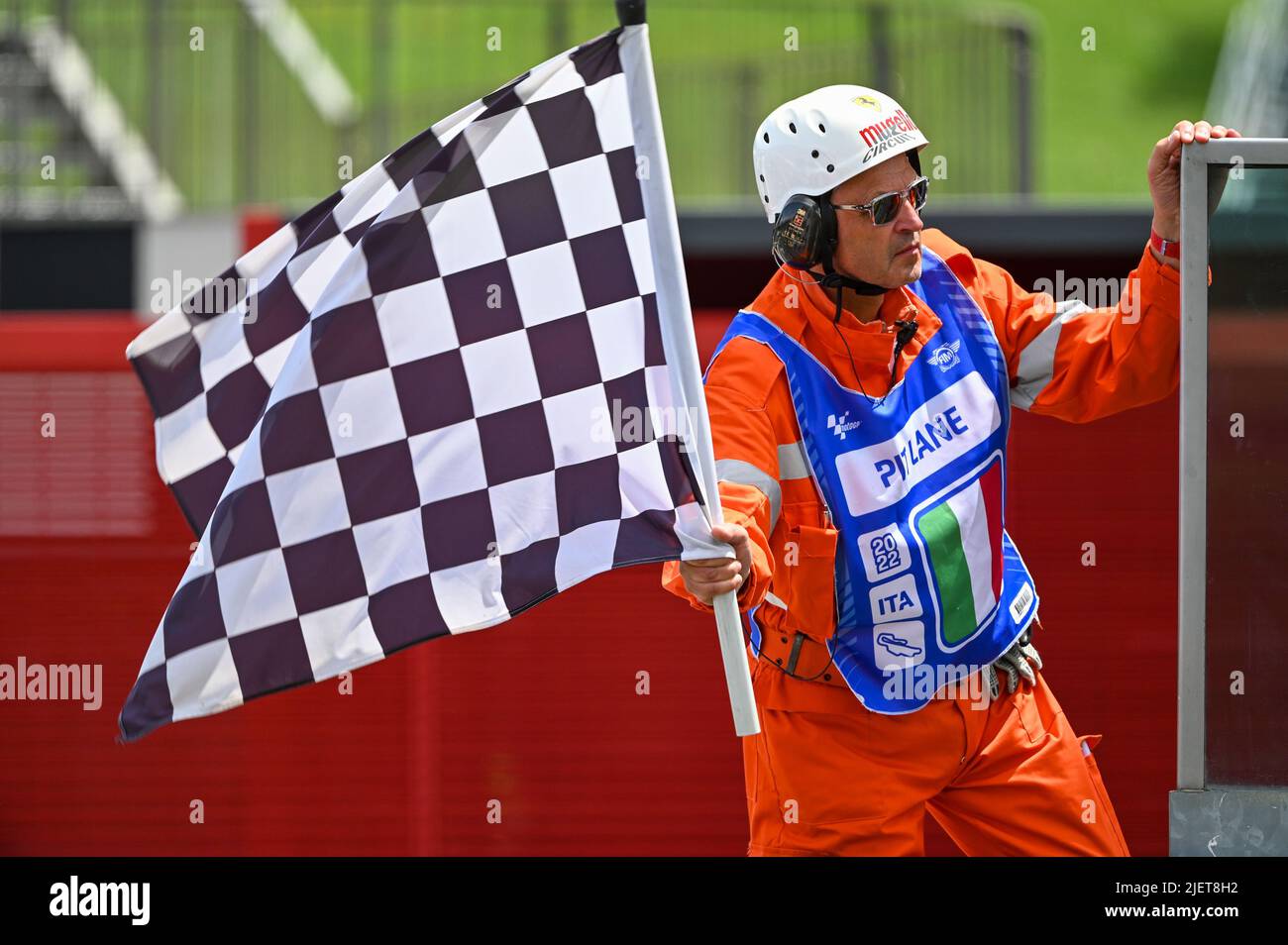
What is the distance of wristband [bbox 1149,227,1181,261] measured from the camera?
3.99 m

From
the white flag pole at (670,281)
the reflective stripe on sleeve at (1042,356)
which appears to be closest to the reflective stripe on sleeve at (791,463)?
the white flag pole at (670,281)

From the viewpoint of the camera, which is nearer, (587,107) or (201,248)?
(587,107)

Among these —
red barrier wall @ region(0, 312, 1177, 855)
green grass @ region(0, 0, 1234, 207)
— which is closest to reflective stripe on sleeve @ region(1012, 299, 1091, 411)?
red barrier wall @ region(0, 312, 1177, 855)

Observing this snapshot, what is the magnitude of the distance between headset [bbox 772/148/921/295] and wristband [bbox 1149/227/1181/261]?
62 cm

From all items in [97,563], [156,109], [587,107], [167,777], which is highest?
[156,109]

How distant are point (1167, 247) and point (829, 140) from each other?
0.79 metres

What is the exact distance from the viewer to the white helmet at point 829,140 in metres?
3.98

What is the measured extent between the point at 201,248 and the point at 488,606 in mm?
6254

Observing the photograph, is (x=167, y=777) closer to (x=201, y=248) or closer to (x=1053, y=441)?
(x=1053, y=441)

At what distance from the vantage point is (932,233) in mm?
4355

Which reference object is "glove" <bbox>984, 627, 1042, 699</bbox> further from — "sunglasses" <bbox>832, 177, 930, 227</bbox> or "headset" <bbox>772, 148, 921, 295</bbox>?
"sunglasses" <bbox>832, 177, 930, 227</bbox>

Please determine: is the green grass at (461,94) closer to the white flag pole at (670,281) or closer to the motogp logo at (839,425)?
the motogp logo at (839,425)

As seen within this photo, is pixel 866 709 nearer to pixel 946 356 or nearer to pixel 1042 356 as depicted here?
pixel 946 356

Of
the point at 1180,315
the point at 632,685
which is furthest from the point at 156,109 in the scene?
the point at 1180,315
